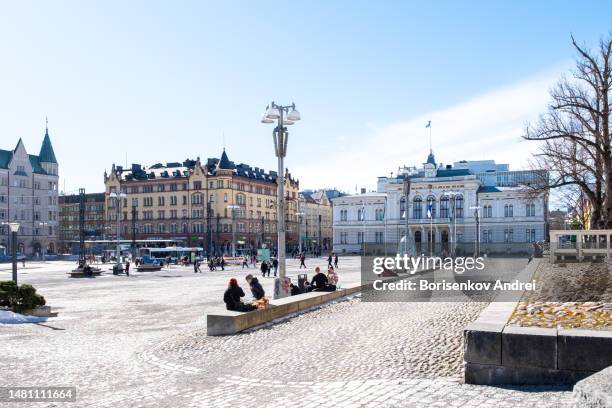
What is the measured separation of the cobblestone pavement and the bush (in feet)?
4.44

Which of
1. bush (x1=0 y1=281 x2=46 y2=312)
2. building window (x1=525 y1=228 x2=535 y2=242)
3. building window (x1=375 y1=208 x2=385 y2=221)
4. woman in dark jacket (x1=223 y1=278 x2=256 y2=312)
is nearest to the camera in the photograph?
woman in dark jacket (x1=223 y1=278 x2=256 y2=312)

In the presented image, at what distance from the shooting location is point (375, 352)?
10977mm

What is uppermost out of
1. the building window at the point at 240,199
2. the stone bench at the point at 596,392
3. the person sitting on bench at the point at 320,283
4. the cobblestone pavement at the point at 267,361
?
the building window at the point at 240,199

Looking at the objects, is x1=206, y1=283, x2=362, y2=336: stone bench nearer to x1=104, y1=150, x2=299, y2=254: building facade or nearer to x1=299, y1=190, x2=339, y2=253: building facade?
x1=104, y1=150, x2=299, y2=254: building facade

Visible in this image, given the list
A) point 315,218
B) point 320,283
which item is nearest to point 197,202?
point 315,218

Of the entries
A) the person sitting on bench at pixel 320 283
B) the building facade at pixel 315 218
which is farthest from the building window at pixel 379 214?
the person sitting on bench at pixel 320 283

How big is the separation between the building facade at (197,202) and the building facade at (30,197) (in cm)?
1118

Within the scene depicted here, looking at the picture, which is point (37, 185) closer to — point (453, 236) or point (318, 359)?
point (453, 236)

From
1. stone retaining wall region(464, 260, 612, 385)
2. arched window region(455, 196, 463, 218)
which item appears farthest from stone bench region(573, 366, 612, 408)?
arched window region(455, 196, 463, 218)

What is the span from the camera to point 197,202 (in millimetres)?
106375

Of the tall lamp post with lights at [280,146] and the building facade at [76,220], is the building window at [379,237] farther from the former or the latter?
the tall lamp post with lights at [280,146]

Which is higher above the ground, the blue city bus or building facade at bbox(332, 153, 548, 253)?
building facade at bbox(332, 153, 548, 253)

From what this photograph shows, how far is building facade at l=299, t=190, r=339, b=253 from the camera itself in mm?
133625

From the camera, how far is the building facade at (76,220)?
404 ft
